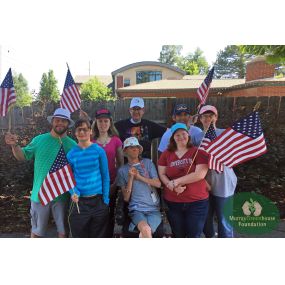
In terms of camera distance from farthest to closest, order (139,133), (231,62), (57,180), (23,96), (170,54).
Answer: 1. (23,96)
2. (231,62)
3. (170,54)
4. (139,133)
5. (57,180)

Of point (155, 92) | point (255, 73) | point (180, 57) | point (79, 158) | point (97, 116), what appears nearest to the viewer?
point (79, 158)

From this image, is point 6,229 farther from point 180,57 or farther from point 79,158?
point 180,57

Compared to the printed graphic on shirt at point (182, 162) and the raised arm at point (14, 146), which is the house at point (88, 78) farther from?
the printed graphic on shirt at point (182, 162)

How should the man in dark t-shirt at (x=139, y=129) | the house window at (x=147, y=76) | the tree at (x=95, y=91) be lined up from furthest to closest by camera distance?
the tree at (x=95, y=91)
the house window at (x=147, y=76)
the man in dark t-shirt at (x=139, y=129)

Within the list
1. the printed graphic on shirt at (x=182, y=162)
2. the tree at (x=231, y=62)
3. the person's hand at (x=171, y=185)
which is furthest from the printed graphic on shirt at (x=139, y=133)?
the tree at (x=231, y=62)

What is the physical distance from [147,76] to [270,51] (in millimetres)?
1435

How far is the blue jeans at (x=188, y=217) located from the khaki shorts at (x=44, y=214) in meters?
1.06

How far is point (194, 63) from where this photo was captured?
430 cm

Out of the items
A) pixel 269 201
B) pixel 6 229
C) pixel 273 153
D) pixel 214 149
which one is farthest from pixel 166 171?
pixel 6 229

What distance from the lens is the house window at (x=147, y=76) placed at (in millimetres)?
4285

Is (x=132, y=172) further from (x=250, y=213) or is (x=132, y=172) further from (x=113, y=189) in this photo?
(x=250, y=213)

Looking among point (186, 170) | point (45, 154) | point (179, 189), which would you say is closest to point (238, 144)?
point (186, 170)

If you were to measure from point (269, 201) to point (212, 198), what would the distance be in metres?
1.17

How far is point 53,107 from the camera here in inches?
201
